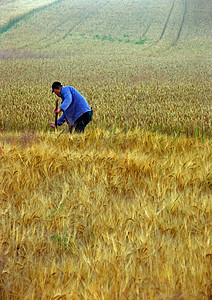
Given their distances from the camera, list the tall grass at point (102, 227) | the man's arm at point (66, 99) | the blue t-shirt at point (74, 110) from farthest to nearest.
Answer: the blue t-shirt at point (74, 110) < the man's arm at point (66, 99) < the tall grass at point (102, 227)

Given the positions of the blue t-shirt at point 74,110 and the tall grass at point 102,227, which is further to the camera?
the blue t-shirt at point 74,110

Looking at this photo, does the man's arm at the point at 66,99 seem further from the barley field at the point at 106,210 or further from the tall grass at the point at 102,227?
the tall grass at the point at 102,227

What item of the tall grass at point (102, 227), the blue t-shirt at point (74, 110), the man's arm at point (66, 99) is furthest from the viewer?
the blue t-shirt at point (74, 110)

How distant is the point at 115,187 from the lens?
3.03 m

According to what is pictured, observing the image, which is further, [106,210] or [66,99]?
[66,99]

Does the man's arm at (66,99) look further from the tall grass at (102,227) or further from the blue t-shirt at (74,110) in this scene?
the tall grass at (102,227)

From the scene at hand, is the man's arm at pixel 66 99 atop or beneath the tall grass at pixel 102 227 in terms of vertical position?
atop

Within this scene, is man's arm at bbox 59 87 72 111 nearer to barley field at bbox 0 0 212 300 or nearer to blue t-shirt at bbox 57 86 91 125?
blue t-shirt at bbox 57 86 91 125

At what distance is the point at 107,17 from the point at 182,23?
9.96 metres

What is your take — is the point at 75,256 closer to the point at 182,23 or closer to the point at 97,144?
the point at 97,144

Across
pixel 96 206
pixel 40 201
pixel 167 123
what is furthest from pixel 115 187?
pixel 167 123

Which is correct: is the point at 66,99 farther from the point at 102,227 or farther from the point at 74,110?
the point at 102,227

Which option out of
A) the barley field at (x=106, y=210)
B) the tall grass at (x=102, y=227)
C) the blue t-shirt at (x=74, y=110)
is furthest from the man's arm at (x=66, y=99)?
the tall grass at (x=102, y=227)

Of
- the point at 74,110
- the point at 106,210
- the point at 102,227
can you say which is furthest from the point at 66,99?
the point at 102,227
